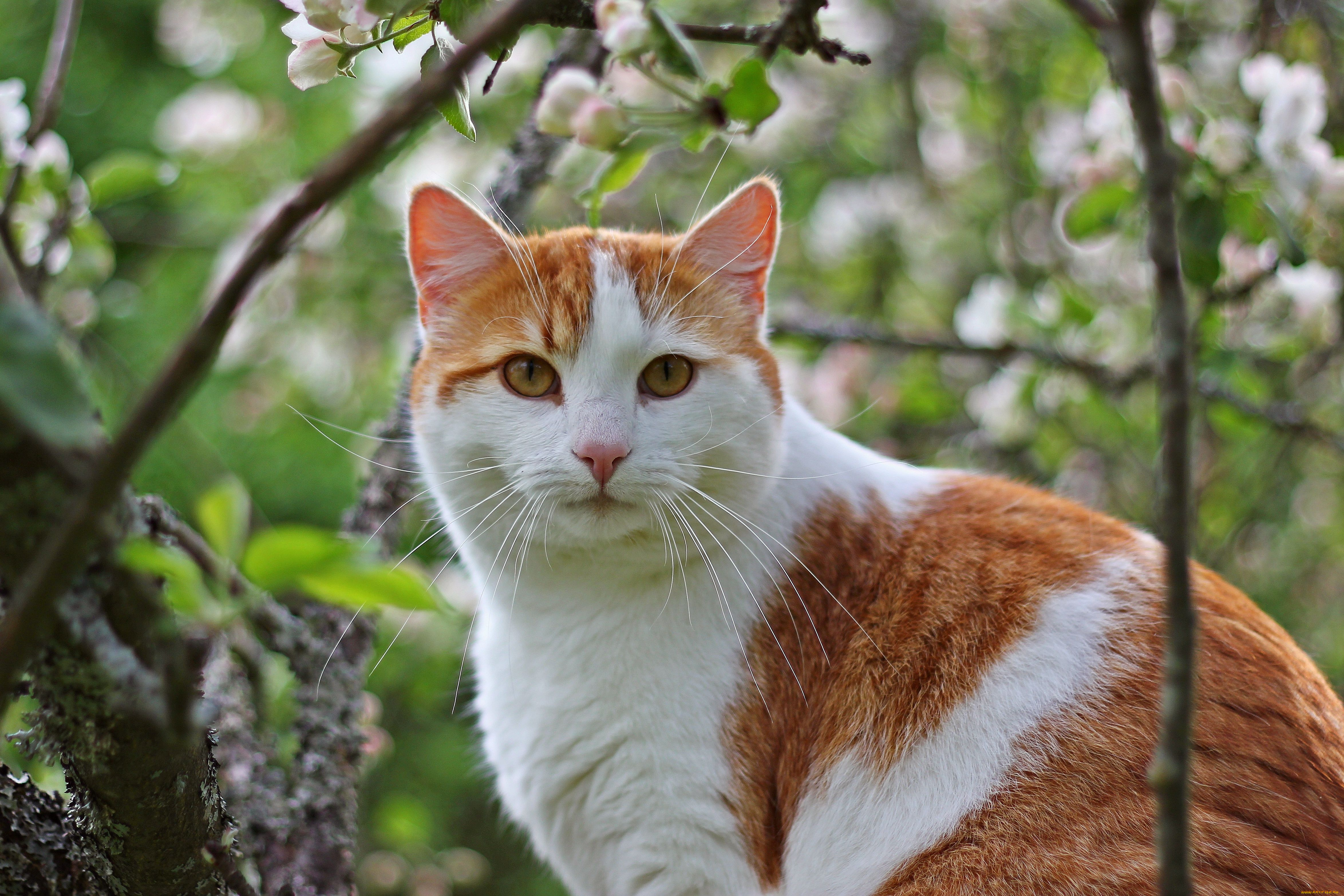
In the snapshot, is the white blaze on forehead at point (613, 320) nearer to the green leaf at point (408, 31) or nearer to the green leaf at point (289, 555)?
the green leaf at point (408, 31)

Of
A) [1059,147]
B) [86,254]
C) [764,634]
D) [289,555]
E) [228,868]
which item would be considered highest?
[1059,147]

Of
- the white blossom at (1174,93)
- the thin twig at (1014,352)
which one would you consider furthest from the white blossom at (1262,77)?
the thin twig at (1014,352)

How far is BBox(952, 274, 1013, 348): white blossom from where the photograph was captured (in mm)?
2832

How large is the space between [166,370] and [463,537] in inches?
48.7

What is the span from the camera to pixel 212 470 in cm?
140

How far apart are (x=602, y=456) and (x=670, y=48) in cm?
72

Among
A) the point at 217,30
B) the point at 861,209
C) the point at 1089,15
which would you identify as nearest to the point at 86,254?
the point at 1089,15

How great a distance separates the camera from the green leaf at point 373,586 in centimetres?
74

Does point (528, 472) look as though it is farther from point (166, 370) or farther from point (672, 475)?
point (166, 370)

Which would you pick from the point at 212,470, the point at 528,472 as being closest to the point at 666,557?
the point at 528,472

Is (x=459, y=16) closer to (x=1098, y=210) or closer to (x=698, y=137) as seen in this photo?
(x=698, y=137)

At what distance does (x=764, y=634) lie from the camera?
1749 millimetres

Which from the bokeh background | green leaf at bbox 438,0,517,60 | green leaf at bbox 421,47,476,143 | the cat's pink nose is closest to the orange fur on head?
the bokeh background

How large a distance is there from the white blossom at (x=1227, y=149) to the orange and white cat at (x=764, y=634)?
0.89 meters
